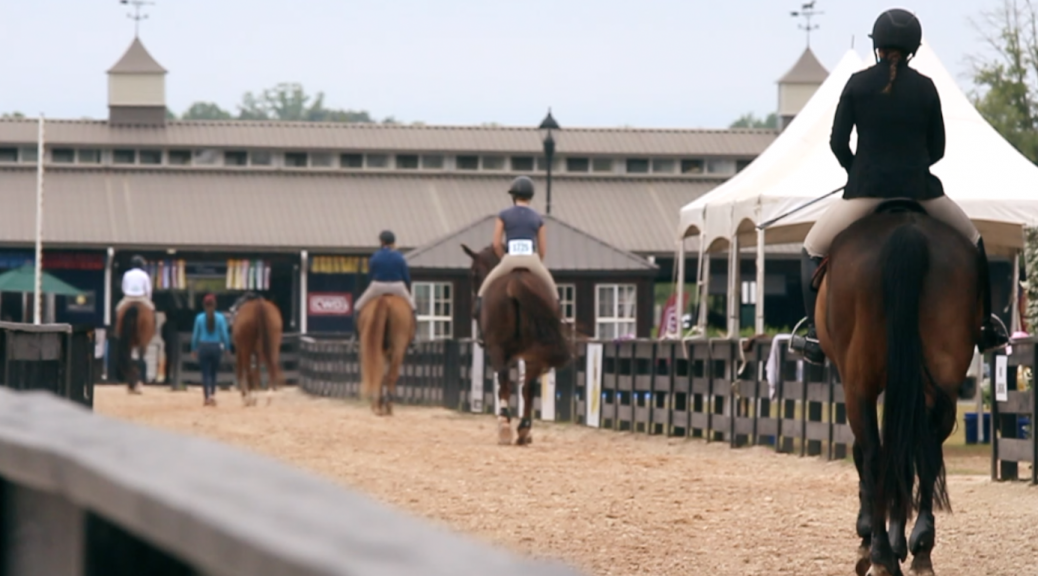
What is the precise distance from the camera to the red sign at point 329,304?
49656 mm

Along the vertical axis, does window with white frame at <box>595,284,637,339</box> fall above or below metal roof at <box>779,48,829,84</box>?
below

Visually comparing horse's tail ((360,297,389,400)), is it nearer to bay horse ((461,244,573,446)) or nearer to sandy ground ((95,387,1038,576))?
sandy ground ((95,387,1038,576))

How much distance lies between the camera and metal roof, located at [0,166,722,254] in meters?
50.4

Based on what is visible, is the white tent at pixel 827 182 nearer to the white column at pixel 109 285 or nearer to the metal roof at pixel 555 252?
the metal roof at pixel 555 252

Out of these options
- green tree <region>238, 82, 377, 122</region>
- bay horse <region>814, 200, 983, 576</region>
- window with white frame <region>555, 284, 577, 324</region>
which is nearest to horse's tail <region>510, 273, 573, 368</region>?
bay horse <region>814, 200, 983, 576</region>

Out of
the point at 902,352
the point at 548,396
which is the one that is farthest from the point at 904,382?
the point at 548,396

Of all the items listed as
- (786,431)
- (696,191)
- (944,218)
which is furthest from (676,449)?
(696,191)

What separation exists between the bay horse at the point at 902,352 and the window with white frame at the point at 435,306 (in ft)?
106

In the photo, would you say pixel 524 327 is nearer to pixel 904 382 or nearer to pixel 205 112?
pixel 904 382

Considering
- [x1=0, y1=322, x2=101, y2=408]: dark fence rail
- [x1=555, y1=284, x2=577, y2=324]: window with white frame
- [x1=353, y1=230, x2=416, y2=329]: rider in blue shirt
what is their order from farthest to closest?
[x1=555, y1=284, x2=577, y2=324]: window with white frame → [x1=353, y1=230, x2=416, y2=329]: rider in blue shirt → [x1=0, y1=322, x2=101, y2=408]: dark fence rail

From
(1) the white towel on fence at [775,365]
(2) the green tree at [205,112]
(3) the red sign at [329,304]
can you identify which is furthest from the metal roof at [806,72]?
(2) the green tree at [205,112]

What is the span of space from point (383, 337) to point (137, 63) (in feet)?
132

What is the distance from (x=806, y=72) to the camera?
62.5 meters

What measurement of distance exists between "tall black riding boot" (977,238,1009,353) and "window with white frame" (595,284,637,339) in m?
32.7
